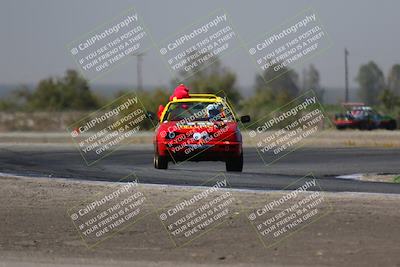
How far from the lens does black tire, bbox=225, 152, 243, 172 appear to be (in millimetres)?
20727

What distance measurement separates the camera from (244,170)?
2259cm

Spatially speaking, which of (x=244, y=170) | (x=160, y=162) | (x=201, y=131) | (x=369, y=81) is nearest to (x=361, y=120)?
(x=244, y=170)

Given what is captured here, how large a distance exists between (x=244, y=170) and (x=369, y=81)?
387 ft

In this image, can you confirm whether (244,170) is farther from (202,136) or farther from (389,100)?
(389,100)

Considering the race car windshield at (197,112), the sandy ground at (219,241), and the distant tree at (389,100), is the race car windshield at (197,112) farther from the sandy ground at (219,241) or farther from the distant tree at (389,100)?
the distant tree at (389,100)

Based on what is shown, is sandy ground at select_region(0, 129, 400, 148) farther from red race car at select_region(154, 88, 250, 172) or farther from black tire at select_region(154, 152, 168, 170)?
red race car at select_region(154, 88, 250, 172)

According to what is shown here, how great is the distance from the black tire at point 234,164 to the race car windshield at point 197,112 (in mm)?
909

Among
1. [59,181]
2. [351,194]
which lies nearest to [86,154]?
[59,181]

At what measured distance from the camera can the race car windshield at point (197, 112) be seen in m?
20.3

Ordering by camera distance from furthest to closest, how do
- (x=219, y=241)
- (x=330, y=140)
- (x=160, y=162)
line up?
(x=330, y=140) → (x=160, y=162) → (x=219, y=241)

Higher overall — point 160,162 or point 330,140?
point 160,162

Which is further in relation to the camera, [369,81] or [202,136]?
[369,81]

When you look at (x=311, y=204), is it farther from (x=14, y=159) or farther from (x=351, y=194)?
(x=14, y=159)

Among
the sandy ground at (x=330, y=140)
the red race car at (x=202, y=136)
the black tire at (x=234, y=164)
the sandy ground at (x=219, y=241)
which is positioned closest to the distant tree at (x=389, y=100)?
the sandy ground at (x=330, y=140)
